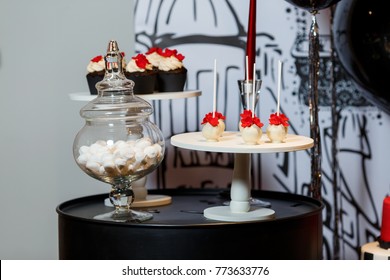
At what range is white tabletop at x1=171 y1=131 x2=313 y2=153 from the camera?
164 centimetres

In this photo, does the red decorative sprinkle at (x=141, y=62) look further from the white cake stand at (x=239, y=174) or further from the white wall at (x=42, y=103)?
the white wall at (x=42, y=103)

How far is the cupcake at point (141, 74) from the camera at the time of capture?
6.26 feet

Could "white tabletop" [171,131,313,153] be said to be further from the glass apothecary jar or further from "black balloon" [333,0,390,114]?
"black balloon" [333,0,390,114]

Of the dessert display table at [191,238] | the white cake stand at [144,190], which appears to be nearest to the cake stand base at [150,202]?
the white cake stand at [144,190]

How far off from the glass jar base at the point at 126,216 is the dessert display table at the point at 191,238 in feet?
0.06

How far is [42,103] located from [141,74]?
596 mm

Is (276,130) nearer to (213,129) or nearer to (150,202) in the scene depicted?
(213,129)

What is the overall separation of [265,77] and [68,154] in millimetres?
622

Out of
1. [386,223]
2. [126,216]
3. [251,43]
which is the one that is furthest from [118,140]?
[386,223]

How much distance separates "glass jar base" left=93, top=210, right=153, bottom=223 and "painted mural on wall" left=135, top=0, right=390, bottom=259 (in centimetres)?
66

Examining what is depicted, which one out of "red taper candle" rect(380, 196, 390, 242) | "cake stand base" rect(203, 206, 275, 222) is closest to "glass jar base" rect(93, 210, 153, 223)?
"cake stand base" rect(203, 206, 275, 222)

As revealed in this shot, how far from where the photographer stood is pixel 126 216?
68.9 inches

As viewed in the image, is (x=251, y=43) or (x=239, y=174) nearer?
(x=239, y=174)

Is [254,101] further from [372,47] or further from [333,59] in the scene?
[333,59]
